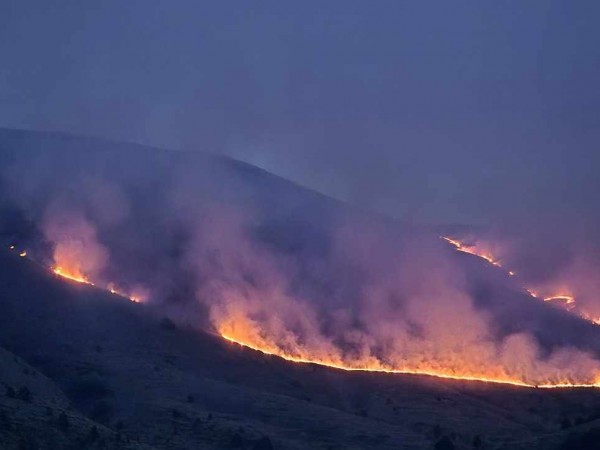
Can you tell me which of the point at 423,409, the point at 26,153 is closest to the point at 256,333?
the point at 423,409

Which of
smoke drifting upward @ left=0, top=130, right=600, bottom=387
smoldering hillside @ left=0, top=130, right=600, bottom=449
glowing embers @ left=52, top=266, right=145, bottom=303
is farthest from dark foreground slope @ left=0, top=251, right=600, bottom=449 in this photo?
smoke drifting upward @ left=0, top=130, right=600, bottom=387

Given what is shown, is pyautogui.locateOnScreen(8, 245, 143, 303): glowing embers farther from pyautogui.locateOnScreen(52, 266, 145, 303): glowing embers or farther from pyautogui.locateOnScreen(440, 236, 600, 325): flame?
pyautogui.locateOnScreen(440, 236, 600, 325): flame

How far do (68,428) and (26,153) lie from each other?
92088mm

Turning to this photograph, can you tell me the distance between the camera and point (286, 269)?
98.2 meters

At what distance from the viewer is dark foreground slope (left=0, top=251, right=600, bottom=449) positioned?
43406mm

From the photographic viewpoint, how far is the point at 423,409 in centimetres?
6131

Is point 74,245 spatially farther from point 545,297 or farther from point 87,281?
point 545,297

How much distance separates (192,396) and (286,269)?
45.9 meters

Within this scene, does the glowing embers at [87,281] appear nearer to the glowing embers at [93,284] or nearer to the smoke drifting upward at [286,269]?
the glowing embers at [93,284]

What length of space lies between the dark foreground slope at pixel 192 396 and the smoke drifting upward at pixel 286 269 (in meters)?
7.34

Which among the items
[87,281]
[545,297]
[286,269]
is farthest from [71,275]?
[545,297]

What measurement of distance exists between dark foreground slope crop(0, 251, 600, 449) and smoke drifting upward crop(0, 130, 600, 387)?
24.1 ft

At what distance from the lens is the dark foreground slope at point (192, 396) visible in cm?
4341

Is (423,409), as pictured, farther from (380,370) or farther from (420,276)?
(420,276)
